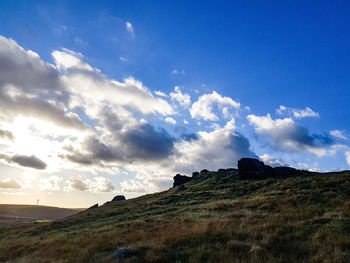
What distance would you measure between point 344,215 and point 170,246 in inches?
397

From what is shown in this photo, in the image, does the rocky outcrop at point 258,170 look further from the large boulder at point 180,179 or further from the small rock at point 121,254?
the small rock at point 121,254

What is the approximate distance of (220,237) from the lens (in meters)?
10.1

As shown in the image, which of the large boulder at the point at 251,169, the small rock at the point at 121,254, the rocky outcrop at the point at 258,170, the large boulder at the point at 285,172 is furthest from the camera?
the large boulder at the point at 285,172

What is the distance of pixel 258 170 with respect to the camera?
169ft

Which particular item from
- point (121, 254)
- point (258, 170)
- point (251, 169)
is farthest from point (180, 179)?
point (121, 254)

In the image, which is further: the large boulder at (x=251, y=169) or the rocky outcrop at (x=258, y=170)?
the rocky outcrop at (x=258, y=170)

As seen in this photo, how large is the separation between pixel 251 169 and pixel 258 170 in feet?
4.82

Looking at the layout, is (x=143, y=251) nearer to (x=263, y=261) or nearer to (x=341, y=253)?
(x=263, y=261)

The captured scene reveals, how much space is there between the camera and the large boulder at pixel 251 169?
50344 mm

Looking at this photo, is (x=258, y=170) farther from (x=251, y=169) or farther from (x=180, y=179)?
(x=180, y=179)

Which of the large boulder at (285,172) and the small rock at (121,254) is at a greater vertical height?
the large boulder at (285,172)

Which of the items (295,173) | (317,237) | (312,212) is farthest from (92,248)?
(295,173)

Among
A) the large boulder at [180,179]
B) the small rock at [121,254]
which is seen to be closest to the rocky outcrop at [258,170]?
the large boulder at [180,179]

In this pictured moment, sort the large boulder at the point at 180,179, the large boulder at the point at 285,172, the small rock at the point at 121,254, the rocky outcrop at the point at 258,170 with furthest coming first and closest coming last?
the large boulder at the point at 180,179, the large boulder at the point at 285,172, the rocky outcrop at the point at 258,170, the small rock at the point at 121,254
